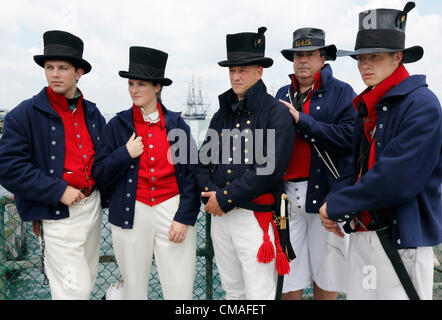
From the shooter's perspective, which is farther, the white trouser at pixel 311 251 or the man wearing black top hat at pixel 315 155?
the white trouser at pixel 311 251

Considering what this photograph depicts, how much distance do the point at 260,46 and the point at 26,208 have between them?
2.64 metres

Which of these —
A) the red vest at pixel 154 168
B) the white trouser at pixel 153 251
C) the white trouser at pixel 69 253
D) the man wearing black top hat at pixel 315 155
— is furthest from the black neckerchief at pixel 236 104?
the white trouser at pixel 69 253

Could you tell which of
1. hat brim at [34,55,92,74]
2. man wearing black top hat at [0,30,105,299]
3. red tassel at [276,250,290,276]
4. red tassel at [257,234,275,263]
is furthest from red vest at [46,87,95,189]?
red tassel at [276,250,290,276]

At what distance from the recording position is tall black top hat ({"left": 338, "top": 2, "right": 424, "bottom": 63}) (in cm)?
271

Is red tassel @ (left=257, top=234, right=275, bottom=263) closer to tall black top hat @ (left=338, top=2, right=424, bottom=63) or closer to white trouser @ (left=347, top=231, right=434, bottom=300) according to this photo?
white trouser @ (left=347, top=231, right=434, bottom=300)

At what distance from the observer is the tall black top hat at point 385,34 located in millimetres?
2709

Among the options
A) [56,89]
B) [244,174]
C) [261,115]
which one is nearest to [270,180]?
[244,174]

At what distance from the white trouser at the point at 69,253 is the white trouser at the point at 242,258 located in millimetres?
1270

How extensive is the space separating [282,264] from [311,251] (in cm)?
73

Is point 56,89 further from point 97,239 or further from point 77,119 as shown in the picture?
point 97,239

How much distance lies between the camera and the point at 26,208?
3227 mm

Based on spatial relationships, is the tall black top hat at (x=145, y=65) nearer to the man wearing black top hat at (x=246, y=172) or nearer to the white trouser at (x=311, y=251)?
the man wearing black top hat at (x=246, y=172)

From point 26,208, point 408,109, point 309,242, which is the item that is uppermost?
point 408,109
